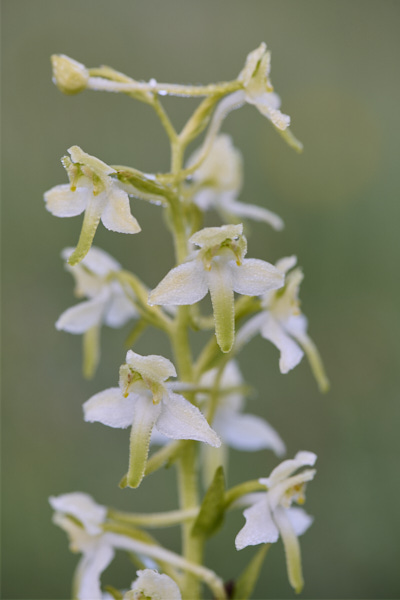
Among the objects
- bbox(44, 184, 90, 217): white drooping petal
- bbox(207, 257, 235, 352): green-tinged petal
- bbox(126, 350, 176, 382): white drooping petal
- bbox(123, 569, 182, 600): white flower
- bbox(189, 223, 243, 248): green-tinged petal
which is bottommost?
bbox(123, 569, 182, 600): white flower

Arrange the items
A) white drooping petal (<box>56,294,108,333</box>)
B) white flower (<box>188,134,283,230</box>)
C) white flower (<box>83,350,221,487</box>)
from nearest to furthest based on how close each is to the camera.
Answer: white flower (<box>83,350,221,487</box>)
white drooping petal (<box>56,294,108,333</box>)
white flower (<box>188,134,283,230</box>)

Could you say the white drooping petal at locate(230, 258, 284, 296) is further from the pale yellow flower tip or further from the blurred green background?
the blurred green background

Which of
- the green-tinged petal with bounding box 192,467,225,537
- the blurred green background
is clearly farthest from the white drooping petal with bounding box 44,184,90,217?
the blurred green background

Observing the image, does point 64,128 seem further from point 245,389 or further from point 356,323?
point 245,389

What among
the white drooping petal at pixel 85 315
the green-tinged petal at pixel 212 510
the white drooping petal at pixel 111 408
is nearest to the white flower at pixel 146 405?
the white drooping petal at pixel 111 408

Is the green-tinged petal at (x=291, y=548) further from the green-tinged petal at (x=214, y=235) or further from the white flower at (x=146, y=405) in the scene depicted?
the green-tinged petal at (x=214, y=235)

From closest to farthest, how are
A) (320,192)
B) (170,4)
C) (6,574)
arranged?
(6,574), (320,192), (170,4)

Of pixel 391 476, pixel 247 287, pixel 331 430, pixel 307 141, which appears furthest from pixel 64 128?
pixel 247 287
